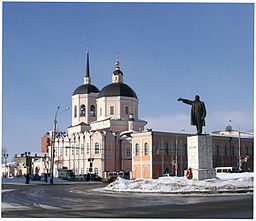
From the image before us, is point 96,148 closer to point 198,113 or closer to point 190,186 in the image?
point 198,113

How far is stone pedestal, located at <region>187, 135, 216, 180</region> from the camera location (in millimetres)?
21694

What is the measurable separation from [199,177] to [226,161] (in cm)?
3969

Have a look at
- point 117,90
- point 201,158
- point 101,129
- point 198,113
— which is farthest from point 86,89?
point 201,158

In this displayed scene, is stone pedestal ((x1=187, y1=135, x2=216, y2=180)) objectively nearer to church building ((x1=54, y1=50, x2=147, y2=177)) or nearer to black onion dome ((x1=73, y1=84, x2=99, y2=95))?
church building ((x1=54, y1=50, x2=147, y2=177))

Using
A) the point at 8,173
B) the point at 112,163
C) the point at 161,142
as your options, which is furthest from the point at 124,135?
the point at 8,173

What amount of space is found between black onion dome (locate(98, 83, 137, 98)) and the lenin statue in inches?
1719

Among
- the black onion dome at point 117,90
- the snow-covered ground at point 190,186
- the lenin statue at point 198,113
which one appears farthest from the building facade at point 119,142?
the snow-covered ground at point 190,186

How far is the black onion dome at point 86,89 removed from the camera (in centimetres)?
7281

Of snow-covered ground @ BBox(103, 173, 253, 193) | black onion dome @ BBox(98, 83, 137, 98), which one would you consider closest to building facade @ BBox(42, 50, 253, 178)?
black onion dome @ BBox(98, 83, 137, 98)

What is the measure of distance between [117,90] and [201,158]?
45.6 m

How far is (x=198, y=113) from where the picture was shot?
2248 cm

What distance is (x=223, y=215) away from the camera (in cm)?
1040

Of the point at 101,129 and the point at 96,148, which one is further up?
the point at 101,129

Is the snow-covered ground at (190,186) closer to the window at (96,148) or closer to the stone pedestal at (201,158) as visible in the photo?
the stone pedestal at (201,158)
